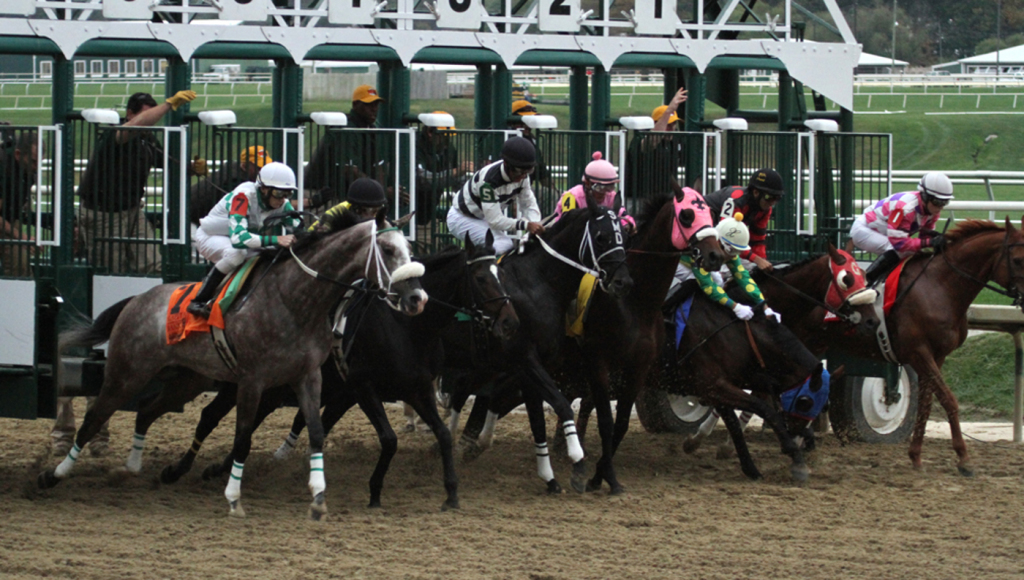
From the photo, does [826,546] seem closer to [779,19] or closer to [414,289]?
[414,289]

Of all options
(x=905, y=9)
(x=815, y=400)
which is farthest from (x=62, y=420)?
(x=905, y=9)

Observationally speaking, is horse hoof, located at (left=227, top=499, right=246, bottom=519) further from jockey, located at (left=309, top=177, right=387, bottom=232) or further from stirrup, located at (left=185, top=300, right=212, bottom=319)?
jockey, located at (left=309, top=177, right=387, bottom=232)

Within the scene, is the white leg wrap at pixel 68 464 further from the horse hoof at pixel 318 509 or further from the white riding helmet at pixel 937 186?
the white riding helmet at pixel 937 186

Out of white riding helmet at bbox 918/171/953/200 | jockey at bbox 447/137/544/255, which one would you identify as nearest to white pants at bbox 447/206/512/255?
jockey at bbox 447/137/544/255

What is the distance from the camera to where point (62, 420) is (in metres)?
8.41

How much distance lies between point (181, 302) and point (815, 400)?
386cm

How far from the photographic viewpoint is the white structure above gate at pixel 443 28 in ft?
25.5

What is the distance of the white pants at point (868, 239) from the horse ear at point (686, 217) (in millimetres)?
2073

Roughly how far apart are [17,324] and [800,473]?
14.1 feet

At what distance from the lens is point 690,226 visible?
7.25m

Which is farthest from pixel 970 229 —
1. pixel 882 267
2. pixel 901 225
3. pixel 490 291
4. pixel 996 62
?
pixel 996 62

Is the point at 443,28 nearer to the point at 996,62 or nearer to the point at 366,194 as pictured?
the point at 366,194

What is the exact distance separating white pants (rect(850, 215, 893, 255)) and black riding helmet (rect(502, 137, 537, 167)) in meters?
2.61

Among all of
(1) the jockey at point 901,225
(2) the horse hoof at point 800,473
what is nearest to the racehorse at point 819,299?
(1) the jockey at point 901,225
